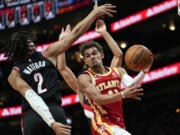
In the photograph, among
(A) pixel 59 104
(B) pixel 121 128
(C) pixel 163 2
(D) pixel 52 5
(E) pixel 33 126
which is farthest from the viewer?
(D) pixel 52 5

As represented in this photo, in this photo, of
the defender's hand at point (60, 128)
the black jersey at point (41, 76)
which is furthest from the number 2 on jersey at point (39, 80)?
the defender's hand at point (60, 128)

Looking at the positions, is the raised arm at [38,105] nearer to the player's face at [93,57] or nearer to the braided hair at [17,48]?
the braided hair at [17,48]

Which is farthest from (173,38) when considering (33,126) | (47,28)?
(33,126)

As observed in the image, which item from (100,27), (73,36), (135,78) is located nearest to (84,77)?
(135,78)

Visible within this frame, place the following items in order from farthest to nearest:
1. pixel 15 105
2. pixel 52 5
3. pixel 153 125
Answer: pixel 15 105 < pixel 153 125 < pixel 52 5

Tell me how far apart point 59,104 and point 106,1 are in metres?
11.2

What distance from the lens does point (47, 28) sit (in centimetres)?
1703

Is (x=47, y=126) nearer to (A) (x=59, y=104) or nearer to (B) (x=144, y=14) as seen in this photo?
(A) (x=59, y=104)

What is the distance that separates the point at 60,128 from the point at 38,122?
30 cm

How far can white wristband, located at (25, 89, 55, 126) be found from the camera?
307cm

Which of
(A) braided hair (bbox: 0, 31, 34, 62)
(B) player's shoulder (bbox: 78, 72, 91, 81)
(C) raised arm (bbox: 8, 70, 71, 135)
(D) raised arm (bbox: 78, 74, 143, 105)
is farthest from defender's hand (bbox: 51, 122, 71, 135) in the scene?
(B) player's shoulder (bbox: 78, 72, 91, 81)

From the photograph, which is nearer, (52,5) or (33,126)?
(33,126)

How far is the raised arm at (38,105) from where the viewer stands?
2979mm

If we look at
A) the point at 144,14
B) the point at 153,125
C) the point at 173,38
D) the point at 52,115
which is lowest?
the point at 153,125
